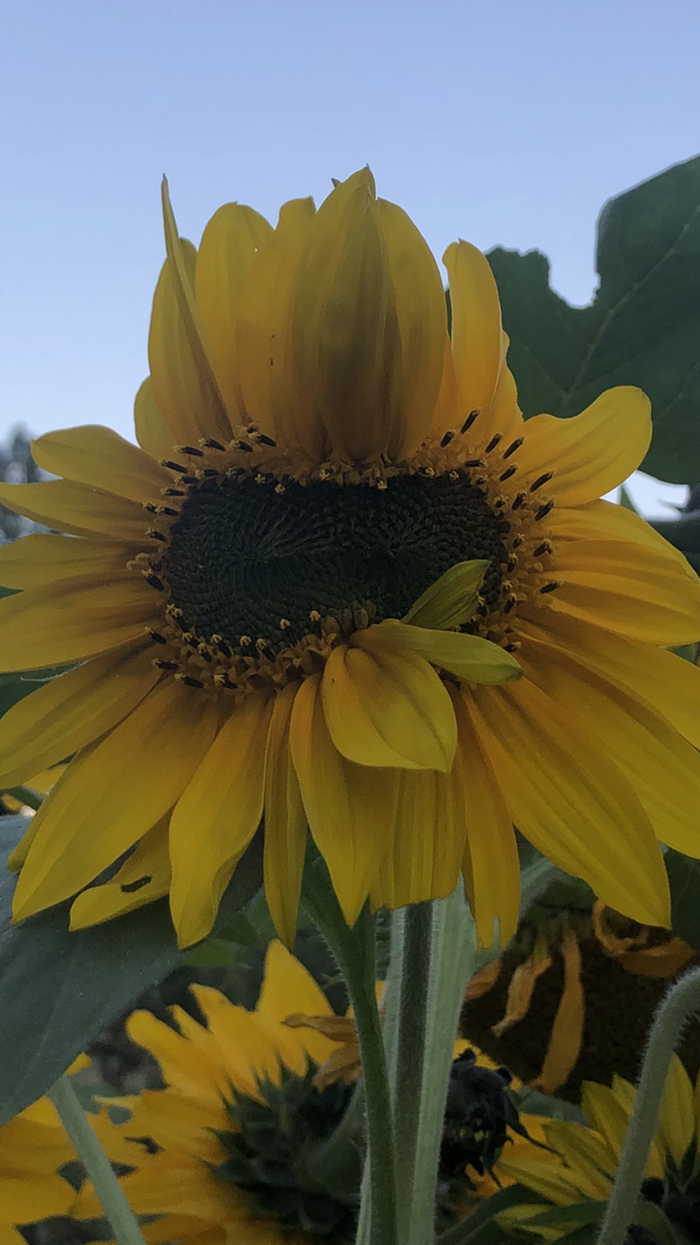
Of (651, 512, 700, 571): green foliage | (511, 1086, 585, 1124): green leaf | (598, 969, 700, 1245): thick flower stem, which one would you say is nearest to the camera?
(598, 969, 700, 1245): thick flower stem

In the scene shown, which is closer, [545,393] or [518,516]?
[518,516]

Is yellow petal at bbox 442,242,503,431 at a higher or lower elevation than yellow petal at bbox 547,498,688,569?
higher

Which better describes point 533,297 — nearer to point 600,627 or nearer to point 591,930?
point 600,627

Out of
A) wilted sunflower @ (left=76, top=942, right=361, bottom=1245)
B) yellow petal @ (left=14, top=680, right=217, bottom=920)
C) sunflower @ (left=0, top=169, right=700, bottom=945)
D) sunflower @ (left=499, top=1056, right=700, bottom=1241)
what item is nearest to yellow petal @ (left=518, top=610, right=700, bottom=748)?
sunflower @ (left=0, top=169, right=700, bottom=945)

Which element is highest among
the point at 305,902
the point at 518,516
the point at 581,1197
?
the point at 518,516

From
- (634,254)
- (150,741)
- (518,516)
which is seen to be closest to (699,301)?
(634,254)

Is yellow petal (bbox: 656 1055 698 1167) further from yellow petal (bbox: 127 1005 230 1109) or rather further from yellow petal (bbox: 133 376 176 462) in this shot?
yellow petal (bbox: 133 376 176 462)

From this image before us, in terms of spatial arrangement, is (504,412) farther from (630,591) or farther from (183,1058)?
(183,1058)
